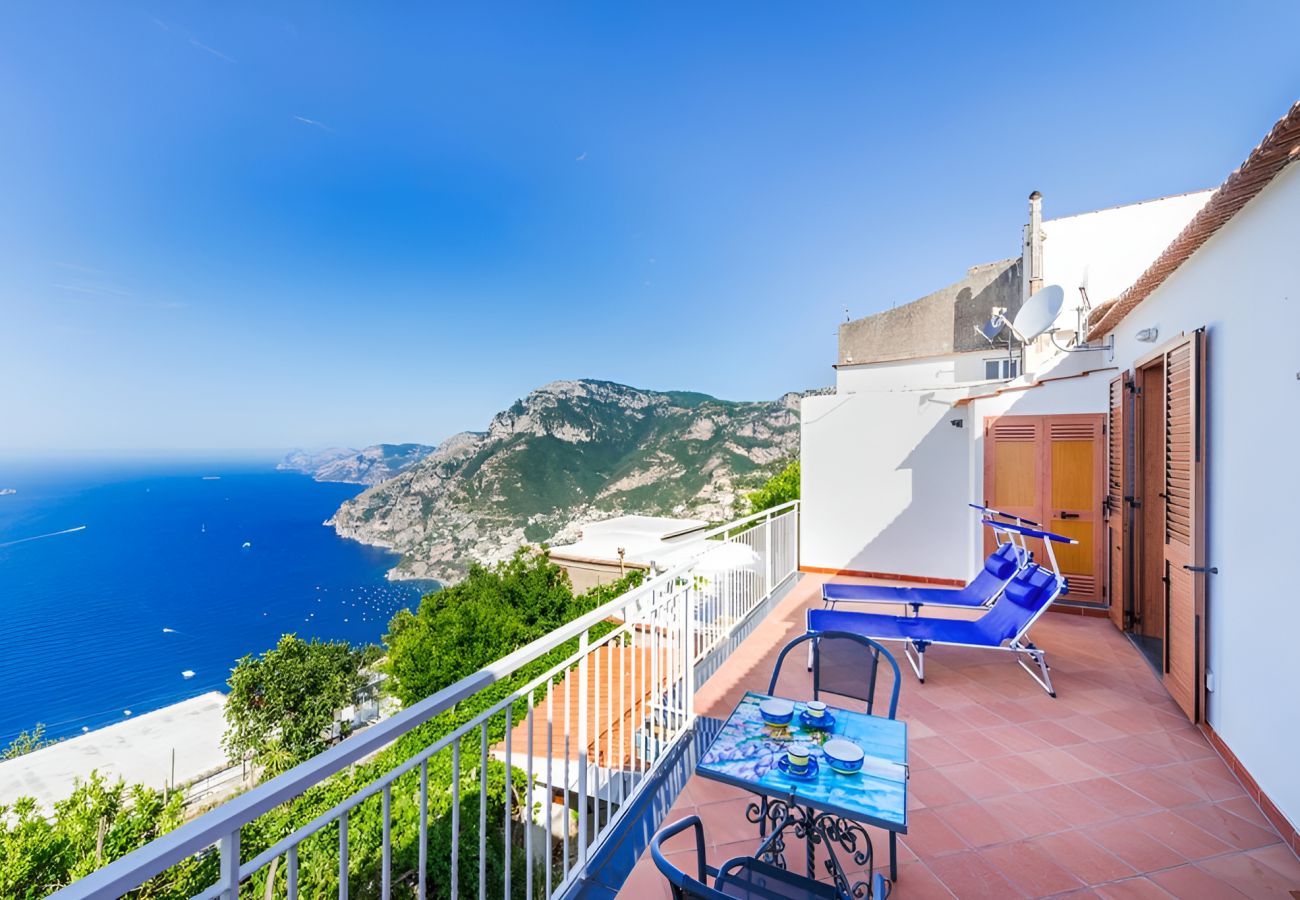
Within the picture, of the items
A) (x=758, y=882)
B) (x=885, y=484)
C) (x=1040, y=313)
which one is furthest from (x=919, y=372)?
(x=758, y=882)

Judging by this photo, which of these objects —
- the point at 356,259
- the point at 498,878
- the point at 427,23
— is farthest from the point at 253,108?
the point at 498,878

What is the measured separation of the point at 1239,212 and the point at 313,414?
9599 centimetres

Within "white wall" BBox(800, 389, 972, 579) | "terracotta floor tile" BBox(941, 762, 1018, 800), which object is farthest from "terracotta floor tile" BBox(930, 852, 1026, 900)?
"white wall" BBox(800, 389, 972, 579)

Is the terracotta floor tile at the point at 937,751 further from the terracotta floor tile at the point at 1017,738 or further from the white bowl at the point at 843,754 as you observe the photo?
the white bowl at the point at 843,754

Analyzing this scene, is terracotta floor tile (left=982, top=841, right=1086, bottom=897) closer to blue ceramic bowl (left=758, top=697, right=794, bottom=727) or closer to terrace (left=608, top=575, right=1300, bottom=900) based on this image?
terrace (left=608, top=575, right=1300, bottom=900)

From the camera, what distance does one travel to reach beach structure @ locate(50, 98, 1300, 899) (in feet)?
5.74

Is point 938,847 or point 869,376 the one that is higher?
point 869,376

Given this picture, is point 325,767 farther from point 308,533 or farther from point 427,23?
point 308,533

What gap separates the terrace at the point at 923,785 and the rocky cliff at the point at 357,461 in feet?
344

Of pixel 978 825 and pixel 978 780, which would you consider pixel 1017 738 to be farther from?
pixel 978 825

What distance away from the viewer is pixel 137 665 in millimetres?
55469

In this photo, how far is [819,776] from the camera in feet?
5.69

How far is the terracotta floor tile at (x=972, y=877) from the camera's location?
Answer: 2.04m

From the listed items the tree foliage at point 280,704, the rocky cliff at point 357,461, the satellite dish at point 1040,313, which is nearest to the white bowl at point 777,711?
the satellite dish at point 1040,313
